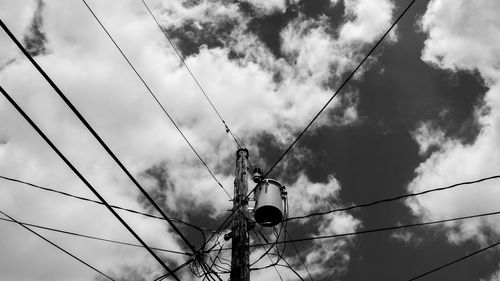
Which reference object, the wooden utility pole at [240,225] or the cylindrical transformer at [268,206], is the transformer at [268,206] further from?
the wooden utility pole at [240,225]

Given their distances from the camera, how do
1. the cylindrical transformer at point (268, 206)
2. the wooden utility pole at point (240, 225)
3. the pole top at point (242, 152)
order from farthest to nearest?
the pole top at point (242, 152) → the cylindrical transformer at point (268, 206) → the wooden utility pole at point (240, 225)

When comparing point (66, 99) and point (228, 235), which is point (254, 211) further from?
point (66, 99)

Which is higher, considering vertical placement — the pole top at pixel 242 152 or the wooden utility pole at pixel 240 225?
the pole top at pixel 242 152

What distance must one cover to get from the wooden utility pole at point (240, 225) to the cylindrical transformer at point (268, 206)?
262 mm

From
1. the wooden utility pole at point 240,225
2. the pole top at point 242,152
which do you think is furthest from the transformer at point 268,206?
the pole top at point 242,152

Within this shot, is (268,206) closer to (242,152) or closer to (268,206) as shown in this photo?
(268,206)

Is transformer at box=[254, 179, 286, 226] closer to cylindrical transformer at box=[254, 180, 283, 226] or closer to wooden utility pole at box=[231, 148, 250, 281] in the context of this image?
cylindrical transformer at box=[254, 180, 283, 226]

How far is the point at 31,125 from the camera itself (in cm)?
350

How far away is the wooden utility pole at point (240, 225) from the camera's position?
598cm

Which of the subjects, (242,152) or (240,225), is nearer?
(240,225)

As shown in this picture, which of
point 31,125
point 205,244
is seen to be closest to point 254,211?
point 205,244

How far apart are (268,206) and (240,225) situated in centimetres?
57

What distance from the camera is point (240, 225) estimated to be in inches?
261

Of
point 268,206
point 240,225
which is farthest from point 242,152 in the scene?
point 240,225
